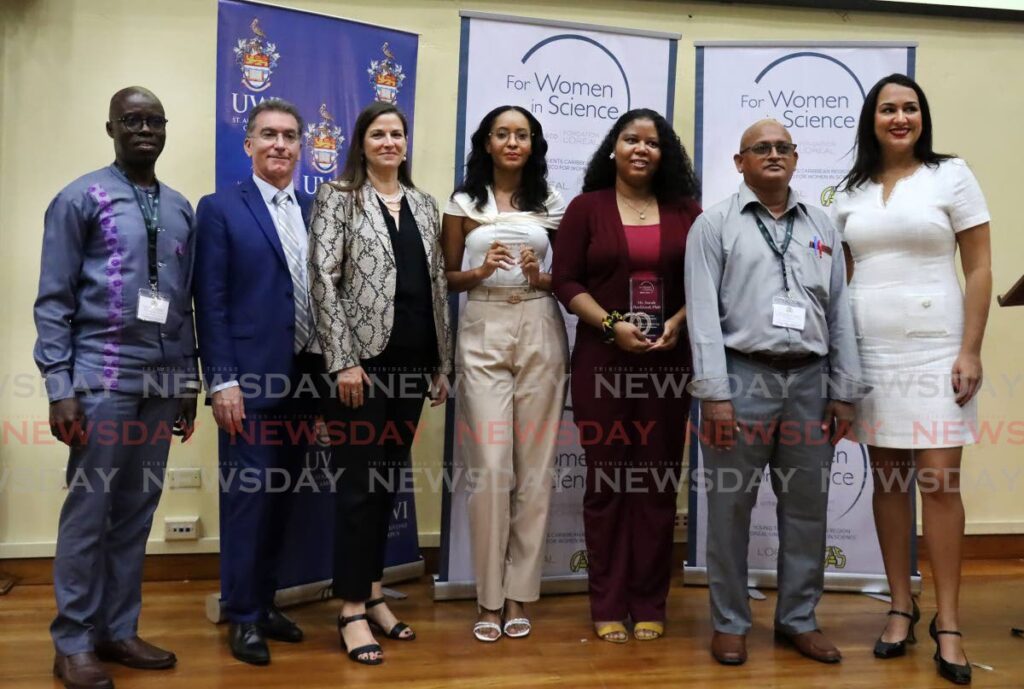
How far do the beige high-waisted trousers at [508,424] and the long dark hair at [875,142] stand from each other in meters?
1.10

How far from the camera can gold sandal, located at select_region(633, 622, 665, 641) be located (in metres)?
2.85

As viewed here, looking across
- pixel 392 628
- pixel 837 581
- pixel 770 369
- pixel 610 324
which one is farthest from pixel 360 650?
pixel 837 581

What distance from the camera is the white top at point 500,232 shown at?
2906 millimetres

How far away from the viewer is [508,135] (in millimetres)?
2914

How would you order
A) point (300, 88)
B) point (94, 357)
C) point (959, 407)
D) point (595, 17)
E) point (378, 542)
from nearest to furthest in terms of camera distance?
point (94, 357)
point (959, 407)
point (378, 542)
point (300, 88)
point (595, 17)

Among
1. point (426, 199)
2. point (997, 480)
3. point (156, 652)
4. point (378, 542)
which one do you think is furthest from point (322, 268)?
point (997, 480)

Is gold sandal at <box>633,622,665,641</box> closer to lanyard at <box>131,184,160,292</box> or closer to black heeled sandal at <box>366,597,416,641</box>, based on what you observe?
black heeled sandal at <box>366,597,416,641</box>

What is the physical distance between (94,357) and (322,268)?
69 centimetres

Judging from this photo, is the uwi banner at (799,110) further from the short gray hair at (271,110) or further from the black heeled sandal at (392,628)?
the short gray hair at (271,110)

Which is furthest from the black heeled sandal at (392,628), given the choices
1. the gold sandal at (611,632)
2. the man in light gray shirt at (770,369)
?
the man in light gray shirt at (770,369)

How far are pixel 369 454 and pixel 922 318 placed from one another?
1.77 meters

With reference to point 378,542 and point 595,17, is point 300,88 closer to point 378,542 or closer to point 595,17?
point 595,17

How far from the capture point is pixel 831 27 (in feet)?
13.3

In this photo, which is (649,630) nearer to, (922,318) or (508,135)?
(922,318)
